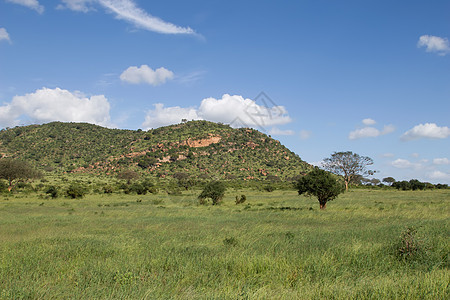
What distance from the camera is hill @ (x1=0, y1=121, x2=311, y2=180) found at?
10838 cm

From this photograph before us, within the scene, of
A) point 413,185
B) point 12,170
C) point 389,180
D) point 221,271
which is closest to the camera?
point 221,271

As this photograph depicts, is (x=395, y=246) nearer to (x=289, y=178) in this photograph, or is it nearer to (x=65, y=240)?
(x=65, y=240)

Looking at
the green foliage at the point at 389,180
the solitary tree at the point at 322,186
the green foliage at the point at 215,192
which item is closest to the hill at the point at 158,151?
the green foliage at the point at 389,180

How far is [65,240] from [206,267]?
7046 millimetres

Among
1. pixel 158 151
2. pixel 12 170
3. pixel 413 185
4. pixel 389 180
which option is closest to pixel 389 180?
pixel 389 180

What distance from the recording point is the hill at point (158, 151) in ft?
356

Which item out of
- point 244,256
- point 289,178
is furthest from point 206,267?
point 289,178

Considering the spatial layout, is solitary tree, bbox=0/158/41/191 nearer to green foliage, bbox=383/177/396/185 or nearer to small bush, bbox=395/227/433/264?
small bush, bbox=395/227/433/264

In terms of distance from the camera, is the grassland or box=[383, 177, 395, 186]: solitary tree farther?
box=[383, 177, 395, 186]: solitary tree

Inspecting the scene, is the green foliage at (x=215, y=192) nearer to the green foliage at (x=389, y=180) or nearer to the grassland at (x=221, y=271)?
the grassland at (x=221, y=271)

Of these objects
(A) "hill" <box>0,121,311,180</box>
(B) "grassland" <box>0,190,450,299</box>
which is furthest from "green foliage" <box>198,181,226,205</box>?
(A) "hill" <box>0,121,311,180</box>

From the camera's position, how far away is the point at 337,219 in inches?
824

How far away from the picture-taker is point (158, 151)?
12112cm

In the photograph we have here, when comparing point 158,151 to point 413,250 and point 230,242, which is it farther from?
point 413,250
